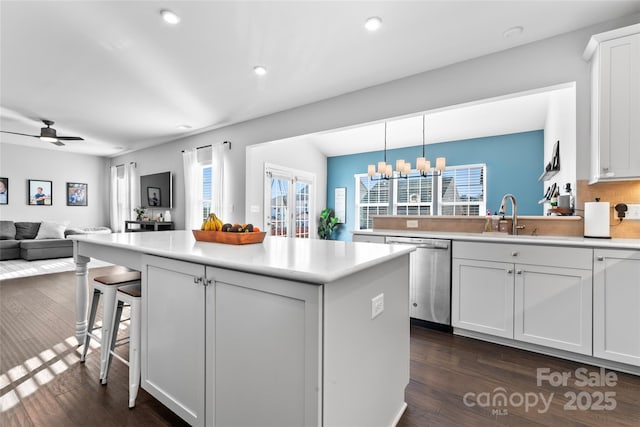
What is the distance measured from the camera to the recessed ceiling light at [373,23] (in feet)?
7.93

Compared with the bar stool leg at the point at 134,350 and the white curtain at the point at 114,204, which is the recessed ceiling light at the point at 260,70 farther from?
the white curtain at the point at 114,204

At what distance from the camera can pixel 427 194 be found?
658cm

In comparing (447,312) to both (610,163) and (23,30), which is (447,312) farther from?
(23,30)

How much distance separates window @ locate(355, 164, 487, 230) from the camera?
19.8 ft

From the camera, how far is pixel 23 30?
8.59 ft

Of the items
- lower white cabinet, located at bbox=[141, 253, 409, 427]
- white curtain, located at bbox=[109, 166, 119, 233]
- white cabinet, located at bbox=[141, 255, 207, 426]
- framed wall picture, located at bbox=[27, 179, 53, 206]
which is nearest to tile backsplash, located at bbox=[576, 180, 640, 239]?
lower white cabinet, located at bbox=[141, 253, 409, 427]

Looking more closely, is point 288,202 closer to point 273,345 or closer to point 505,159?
point 505,159

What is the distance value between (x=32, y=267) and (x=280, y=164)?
4.87 meters

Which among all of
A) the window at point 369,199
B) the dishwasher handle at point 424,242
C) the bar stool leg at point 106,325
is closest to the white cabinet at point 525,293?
the dishwasher handle at point 424,242

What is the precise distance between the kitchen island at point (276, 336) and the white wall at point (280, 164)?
3579 mm

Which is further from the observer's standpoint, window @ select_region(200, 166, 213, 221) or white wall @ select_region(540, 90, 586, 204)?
window @ select_region(200, 166, 213, 221)

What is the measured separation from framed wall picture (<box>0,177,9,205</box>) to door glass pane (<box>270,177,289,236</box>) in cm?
594

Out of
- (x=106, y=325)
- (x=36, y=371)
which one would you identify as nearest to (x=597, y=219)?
(x=106, y=325)

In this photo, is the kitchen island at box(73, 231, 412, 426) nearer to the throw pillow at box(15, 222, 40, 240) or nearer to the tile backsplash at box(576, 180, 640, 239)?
the tile backsplash at box(576, 180, 640, 239)
